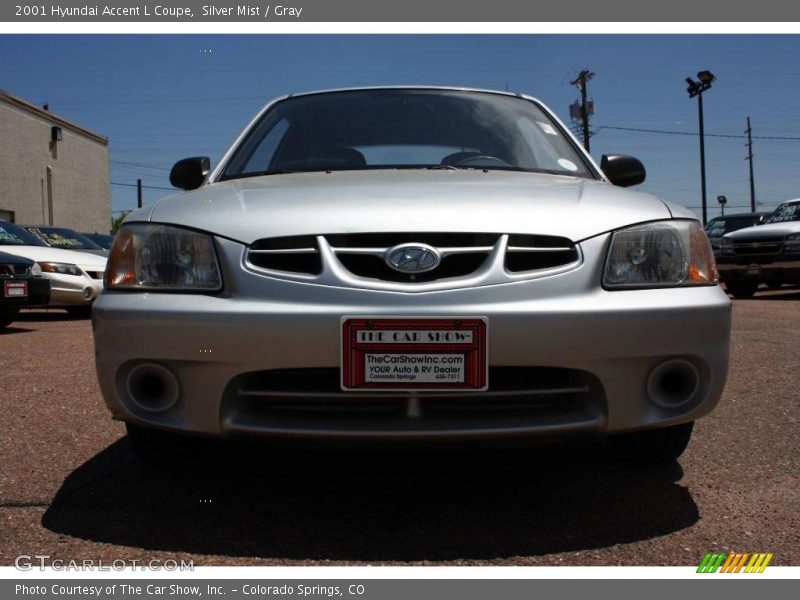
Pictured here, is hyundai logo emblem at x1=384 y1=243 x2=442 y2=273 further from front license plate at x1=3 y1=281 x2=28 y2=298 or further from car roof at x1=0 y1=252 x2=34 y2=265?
car roof at x1=0 y1=252 x2=34 y2=265

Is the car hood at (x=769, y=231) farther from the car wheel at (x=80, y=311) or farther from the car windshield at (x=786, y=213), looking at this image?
the car wheel at (x=80, y=311)

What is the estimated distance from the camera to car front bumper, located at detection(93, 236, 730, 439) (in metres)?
2.40

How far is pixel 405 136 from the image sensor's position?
3881mm

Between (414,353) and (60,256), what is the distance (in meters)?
9.62

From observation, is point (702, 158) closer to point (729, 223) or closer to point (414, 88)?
point (729, 223)

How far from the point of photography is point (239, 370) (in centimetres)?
246

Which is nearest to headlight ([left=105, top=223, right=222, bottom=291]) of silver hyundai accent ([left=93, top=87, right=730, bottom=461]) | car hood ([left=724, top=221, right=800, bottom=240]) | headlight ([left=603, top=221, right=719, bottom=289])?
silver hyundai accent ([left=93, top=87, right=730, bottom=461])

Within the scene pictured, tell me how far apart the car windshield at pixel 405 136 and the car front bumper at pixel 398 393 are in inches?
43.6

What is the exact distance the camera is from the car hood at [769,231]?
13.2 meters

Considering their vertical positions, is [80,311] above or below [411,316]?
below

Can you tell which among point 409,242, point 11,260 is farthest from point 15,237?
point 409,242

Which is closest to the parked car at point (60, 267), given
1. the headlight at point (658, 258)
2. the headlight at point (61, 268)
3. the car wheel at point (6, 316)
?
the headlight at point (61, 268)

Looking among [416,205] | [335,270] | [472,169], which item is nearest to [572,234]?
[416,205]
